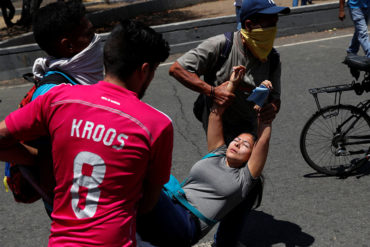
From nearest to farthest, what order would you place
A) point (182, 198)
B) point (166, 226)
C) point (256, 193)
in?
1. point (166, 226)
2. point (182, 198)
3. point (256, 193)

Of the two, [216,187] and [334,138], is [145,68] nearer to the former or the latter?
[216,187]

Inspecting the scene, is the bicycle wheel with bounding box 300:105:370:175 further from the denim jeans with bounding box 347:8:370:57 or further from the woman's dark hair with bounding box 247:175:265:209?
the denim jeans with bounding box 347:8:370:57

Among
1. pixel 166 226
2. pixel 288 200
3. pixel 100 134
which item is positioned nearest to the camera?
pixel 100 134

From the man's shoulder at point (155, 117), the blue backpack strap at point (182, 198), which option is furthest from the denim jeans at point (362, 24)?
the man's shoulder at point (155, 117)

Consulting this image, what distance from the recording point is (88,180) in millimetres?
1931

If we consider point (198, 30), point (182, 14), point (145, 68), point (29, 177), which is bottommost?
point (182, 14)

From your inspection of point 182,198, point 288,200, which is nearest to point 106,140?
point 182,198

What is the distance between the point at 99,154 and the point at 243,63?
6.23 ft

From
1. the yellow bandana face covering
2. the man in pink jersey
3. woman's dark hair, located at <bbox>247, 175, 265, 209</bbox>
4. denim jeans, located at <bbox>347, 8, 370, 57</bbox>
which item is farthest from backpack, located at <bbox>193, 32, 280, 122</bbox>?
denim jeans, located at <bbox>347, 8, 370, 57</bbox>

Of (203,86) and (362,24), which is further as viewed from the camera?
(362,24)

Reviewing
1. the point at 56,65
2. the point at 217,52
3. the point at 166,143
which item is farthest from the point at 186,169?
the point at 166,143

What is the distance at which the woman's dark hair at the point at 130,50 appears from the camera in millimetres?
2031

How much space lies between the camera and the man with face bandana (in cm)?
343

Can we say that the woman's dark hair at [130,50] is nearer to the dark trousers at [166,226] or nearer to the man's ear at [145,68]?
the man's ear at [145,68]
